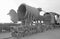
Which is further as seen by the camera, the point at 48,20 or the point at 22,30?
the point at 48,20

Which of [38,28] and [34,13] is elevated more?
[34,13]

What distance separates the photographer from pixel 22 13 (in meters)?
8.09

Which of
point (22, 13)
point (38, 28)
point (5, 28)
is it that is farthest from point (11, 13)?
point (5, 28)

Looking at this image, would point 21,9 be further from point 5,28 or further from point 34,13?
point 5,28

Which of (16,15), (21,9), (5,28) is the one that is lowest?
(5,28)

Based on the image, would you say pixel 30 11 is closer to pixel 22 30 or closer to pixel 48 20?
pixel 22 30

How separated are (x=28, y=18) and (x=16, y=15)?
4.88 feet

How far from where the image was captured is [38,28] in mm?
8539

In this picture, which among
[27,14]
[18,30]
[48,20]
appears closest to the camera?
[18,30]

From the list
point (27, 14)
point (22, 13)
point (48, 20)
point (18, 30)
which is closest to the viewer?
point (18, 30)

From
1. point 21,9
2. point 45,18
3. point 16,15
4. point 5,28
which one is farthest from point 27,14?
point 5,28

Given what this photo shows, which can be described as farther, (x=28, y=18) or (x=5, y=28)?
(x=5, y=28)

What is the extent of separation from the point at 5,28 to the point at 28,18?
6.68 m

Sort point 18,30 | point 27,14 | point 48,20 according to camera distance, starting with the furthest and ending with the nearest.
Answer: point 48,20 < point 27,14 < point 18,30
